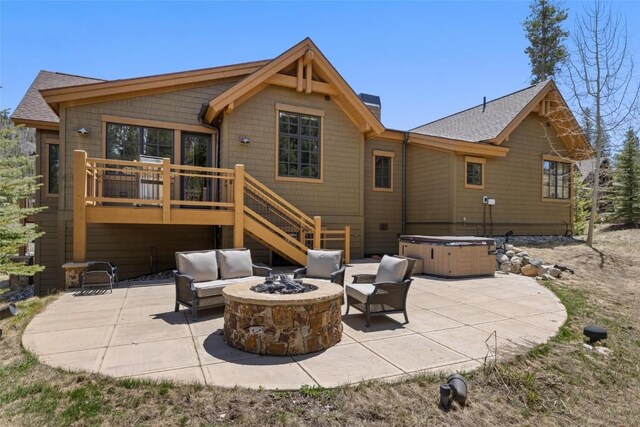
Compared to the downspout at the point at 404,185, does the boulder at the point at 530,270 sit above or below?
below

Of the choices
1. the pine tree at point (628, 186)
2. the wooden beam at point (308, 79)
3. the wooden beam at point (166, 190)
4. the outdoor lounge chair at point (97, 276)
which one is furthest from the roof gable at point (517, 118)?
the outdoor lounge chair at point (97, 276)

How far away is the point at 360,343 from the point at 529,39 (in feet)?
100

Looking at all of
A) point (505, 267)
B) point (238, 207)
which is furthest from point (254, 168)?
point (505, 267)

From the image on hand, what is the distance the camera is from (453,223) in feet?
39.9

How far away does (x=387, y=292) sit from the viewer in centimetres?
500

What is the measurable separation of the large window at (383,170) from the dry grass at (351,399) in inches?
378

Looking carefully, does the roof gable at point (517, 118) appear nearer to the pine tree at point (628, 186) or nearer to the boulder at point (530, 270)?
the pine tree at point (628, 186)

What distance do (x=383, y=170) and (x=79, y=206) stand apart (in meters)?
9.76

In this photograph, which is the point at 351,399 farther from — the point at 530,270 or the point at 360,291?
the point at 530,270

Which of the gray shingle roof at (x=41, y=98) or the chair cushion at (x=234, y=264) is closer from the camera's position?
the chair cushion at (x=234, y=264)

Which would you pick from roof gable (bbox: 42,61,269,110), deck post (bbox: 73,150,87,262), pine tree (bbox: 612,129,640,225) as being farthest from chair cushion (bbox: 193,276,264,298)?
pine tree (bbox: 612,129,640,225)

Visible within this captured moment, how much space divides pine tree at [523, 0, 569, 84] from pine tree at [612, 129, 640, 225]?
11.4 meters

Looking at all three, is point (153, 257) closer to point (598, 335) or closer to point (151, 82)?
point (151, 82)

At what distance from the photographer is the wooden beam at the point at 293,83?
10398 millimetres
